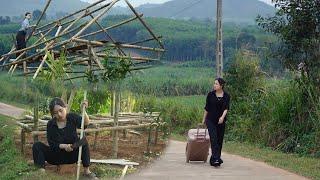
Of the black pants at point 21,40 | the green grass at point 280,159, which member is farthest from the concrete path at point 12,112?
the green grass at point 280,159

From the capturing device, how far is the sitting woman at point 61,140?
9148 mm

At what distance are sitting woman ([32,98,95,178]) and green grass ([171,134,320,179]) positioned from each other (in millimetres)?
3576

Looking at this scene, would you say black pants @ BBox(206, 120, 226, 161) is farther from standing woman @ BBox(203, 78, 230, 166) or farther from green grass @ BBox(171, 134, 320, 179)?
green grass @ BBox(171, 134, 320, 179)

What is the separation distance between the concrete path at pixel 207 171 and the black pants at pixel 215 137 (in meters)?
0.23

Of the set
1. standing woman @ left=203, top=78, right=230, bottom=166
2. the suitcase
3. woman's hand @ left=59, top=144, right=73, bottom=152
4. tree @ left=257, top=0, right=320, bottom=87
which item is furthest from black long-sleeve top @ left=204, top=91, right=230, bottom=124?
tree @ left=257, top=0, right=320, bottom=87

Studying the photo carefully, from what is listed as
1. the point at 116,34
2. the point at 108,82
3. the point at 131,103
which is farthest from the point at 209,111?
the point at 116,34

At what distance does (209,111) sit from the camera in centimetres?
1076

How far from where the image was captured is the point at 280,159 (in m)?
12.2

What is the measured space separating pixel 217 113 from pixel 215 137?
43 centimetres

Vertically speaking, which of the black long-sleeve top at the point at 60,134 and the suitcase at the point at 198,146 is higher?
the black long-sleeve top at the point at 60,134

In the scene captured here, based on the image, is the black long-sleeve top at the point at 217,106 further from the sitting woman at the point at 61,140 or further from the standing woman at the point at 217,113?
the sitting woman at the point at 61,140

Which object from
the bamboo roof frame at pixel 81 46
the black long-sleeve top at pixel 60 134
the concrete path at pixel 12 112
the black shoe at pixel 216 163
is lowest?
the concrete path at pixel 12 112

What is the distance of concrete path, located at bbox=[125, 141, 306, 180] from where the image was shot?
946 centimetres

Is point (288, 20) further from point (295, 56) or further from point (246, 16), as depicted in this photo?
point (246, 16)
